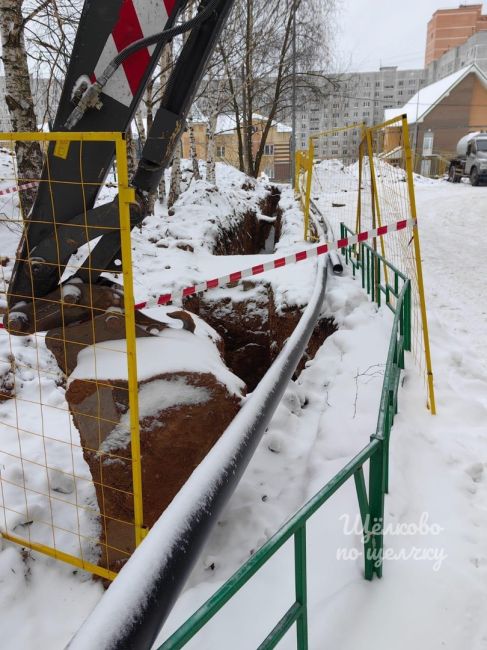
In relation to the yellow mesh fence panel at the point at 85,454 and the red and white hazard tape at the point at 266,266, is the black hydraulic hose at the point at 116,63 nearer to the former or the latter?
the yellow mesh fence panel at the point at 85,454

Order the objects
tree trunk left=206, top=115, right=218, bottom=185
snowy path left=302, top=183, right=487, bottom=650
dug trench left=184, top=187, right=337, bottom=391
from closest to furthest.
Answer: snowy path left=302, top=183, right=487, bottom=650 < dug trench left=184, top=187, right=337, bottom=391 < tree trunk left=206, top=115, right=218, bottom=185

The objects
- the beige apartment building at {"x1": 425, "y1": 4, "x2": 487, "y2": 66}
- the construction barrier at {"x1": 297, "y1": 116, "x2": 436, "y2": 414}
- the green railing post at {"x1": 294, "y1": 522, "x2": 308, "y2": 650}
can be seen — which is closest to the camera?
the green railing post at {"x1": 294, "y1": 522, "x2": 308, "y2": 650}

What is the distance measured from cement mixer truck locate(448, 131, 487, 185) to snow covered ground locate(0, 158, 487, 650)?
63.4 ft

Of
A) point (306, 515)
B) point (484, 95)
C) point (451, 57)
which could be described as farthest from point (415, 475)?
point (451, 57)

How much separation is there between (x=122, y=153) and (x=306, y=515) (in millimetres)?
1566

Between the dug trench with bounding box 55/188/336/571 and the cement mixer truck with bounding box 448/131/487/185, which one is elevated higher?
the cement mixer truck with bounding box 448/131/487/185

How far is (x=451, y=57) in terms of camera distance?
66188mm

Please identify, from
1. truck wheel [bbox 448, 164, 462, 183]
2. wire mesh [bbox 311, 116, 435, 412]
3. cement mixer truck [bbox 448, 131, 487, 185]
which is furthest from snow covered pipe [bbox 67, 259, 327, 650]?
truck wheel [bbox 448, 164, 462, 183]

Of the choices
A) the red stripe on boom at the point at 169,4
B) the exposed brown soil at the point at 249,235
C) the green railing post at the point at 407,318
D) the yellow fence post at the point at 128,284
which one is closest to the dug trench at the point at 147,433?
the yellow fence post at the point at 128,284

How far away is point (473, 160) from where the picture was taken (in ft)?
71.7

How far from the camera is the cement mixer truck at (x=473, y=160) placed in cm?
2103

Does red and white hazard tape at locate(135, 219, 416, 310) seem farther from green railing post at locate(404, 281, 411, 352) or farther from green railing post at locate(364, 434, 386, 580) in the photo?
green railing post at locate(364, 434, 386, 580)

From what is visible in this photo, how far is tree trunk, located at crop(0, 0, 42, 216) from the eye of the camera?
19.7ft

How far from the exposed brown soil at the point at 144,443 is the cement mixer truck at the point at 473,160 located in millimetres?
22227
